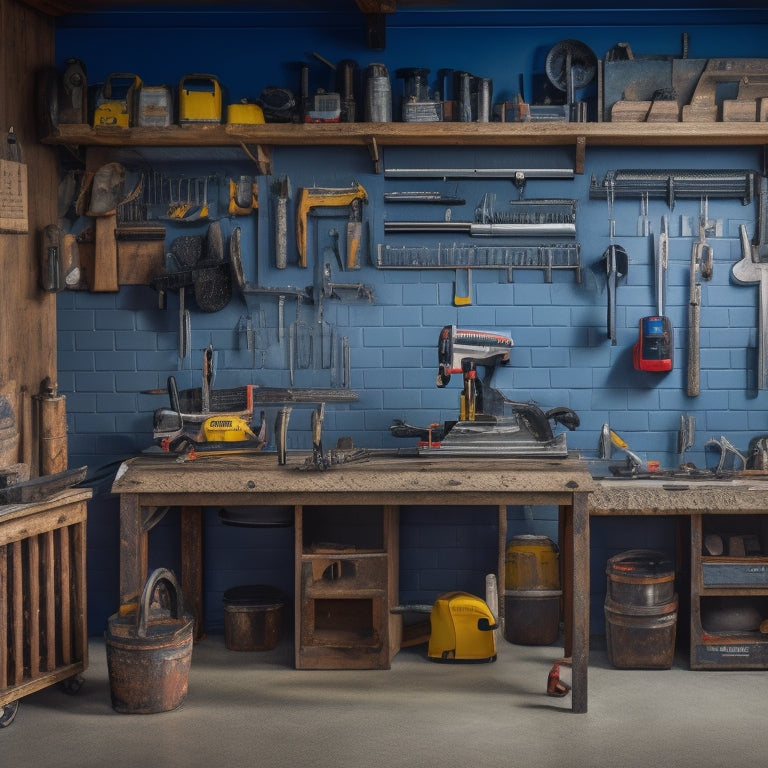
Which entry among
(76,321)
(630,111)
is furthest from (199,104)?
(630,111)

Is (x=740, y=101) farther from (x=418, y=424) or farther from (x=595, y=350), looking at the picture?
(x=418, y=424)

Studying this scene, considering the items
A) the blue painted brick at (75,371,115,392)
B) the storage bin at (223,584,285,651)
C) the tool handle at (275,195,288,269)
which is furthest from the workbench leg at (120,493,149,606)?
the tool handle at (275,195,288,269)

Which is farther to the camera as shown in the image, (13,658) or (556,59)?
(556,59)

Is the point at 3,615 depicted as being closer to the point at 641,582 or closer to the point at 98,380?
the point at 98,380

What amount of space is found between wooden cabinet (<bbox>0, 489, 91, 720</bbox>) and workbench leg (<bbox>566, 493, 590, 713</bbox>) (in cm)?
197

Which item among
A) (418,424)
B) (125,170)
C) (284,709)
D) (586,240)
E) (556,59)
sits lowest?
(284,709)

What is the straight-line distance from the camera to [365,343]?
5477 mm

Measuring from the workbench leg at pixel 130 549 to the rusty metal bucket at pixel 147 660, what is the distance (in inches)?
3.1

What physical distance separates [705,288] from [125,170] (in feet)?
9.50

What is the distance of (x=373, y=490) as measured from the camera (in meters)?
4.42

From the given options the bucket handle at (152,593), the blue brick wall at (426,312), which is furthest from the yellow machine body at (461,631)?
the bucket handle at (152,593)

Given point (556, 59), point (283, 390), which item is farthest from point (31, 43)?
point (556, 59)

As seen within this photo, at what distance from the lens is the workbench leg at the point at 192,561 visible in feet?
17.7

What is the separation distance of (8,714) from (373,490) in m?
1.61
